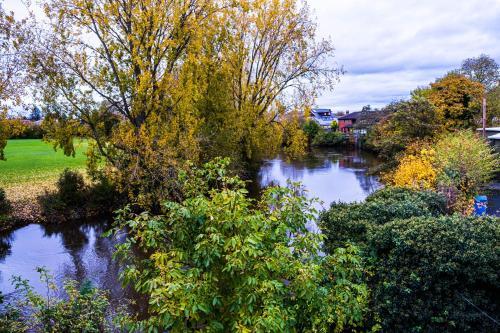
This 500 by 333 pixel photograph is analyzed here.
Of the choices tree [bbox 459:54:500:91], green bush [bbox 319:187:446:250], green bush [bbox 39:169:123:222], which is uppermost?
tree [bbox 459:54:500:91]

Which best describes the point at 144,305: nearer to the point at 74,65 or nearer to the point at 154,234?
the point at 154,234

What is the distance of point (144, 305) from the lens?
8.02m

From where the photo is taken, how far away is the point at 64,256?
11.5 meters

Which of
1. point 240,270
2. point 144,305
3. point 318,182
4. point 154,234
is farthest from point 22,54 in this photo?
point 318,182

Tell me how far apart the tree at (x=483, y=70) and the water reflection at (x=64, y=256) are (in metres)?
39.4

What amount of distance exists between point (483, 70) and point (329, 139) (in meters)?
17.8

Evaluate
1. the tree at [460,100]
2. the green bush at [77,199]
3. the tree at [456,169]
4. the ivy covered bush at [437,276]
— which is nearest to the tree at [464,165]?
the tree at [456,169]

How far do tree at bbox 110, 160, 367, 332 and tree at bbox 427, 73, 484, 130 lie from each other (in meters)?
25.2

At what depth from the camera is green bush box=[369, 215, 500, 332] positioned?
18.0ft

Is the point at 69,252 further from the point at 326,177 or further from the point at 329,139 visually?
the point at 329,139

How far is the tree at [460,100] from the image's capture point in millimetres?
25984

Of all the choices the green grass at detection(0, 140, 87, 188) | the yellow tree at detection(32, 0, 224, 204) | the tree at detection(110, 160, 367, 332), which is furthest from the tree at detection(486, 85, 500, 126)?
the tree at detection(110, 160, 367, 332)

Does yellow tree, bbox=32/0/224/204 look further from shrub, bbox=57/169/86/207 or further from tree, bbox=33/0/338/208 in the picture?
shrub, bbox=57/169/86/207

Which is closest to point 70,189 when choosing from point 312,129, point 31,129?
point 31,129
